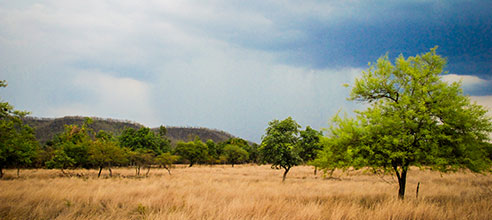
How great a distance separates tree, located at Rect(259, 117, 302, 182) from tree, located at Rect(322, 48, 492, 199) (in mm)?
13024

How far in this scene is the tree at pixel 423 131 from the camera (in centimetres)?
977

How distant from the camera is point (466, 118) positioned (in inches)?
384

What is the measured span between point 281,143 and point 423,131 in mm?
15235

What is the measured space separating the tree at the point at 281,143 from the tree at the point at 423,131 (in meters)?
13.0

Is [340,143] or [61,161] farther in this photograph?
[61,161]

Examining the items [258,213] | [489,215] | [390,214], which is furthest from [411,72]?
[258,213]

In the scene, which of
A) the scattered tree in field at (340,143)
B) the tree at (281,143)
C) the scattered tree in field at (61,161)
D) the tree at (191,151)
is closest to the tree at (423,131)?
the scattered tree in field at (340,143)

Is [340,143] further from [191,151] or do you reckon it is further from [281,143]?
[191,151]

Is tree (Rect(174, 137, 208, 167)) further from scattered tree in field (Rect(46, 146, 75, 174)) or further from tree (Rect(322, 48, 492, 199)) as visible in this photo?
tree (Rect(322, 48, 492, 199))

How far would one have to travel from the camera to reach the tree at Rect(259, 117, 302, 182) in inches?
952

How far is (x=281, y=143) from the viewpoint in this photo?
79.5ft

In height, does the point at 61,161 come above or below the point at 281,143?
below

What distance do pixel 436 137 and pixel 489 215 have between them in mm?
3160

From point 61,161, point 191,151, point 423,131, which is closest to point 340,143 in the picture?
point 423,131
